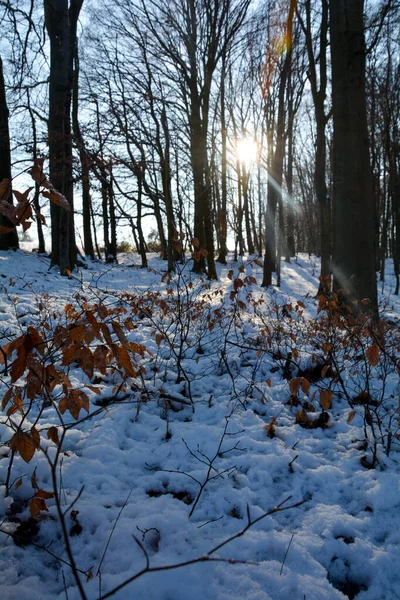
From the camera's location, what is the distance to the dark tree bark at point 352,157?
498 centimetres

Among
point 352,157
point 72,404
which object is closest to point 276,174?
point 352,157

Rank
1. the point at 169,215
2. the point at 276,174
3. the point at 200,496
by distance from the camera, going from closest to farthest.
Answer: the point at 200,496 < the point at 169,215 < the point at 276,174

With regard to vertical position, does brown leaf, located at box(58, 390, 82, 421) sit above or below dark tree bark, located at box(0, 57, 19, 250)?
below

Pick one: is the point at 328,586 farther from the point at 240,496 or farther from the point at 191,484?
the point at 191,484

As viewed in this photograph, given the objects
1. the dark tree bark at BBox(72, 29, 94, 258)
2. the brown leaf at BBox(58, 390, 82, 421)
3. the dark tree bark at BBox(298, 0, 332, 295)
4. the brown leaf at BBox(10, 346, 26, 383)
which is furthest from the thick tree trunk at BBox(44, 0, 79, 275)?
the brown leaf at BBox(10, 346, 26, 383)

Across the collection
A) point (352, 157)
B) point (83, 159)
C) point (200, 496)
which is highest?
point (83, 159)

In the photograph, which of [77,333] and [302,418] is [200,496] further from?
[77,333]

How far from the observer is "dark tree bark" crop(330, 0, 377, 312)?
4.98 meters

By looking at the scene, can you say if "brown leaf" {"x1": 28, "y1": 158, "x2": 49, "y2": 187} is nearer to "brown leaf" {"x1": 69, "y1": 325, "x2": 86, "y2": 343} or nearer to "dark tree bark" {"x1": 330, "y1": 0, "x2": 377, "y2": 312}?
"brown leaf" {"x1": 69, "y1": 325, "x2": 86, "y2": 343}

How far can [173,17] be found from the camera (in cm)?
1059

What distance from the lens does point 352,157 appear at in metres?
4.96

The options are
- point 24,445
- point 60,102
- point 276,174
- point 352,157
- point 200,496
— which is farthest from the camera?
point 276,174

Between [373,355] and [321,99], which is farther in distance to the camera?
[321,99]

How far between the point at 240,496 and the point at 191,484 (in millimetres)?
320
